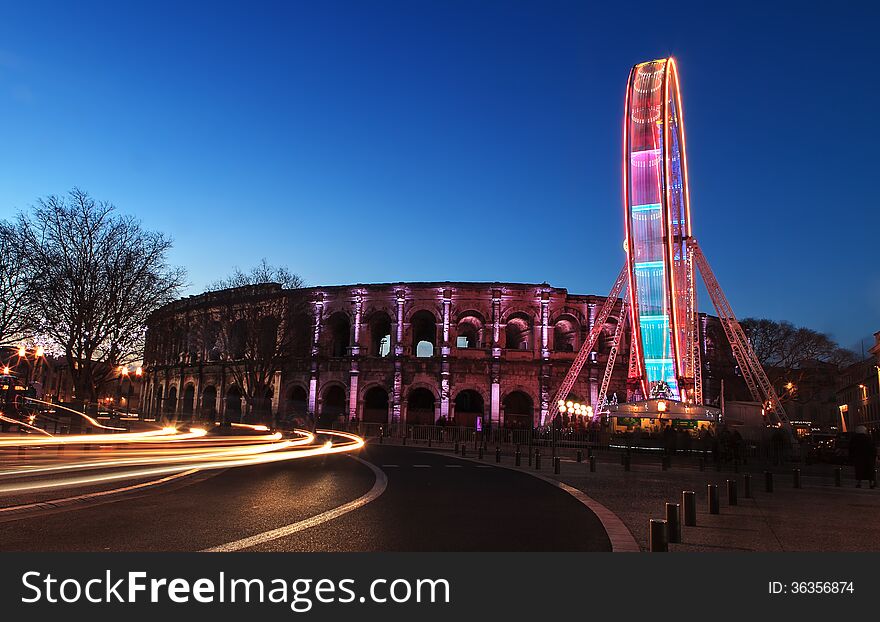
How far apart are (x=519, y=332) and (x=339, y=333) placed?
52.7 ft

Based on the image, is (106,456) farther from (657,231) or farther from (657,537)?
(657,231)

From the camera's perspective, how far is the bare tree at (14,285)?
100 ft

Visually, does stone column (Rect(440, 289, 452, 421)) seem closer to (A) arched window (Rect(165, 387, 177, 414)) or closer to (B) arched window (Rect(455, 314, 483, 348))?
(B) arched window (Rect(455, 314, 483, 348))

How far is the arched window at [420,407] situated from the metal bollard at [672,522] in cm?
4462

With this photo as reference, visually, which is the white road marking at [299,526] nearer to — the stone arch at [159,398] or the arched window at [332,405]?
the arched window at [332,405]

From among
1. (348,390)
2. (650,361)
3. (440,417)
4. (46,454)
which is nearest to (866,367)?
(650,361)

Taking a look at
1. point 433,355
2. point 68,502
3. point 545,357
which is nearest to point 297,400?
point 433,355

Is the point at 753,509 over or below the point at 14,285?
below

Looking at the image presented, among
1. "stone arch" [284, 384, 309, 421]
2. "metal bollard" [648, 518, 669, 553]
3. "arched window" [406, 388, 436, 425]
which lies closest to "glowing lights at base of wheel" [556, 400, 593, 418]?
"arched window" [406, 388, 436, 425]

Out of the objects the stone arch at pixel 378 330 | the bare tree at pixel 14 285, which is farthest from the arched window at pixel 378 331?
the bare tree at pixel 14 285

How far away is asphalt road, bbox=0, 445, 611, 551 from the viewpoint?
271 inches

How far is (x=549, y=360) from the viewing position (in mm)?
51125

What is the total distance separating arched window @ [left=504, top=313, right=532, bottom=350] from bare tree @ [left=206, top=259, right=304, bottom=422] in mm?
18049

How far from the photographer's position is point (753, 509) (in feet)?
36.7
